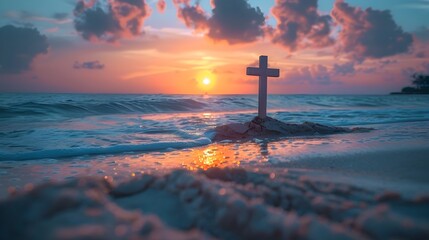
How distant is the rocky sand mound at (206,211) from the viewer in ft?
4.35

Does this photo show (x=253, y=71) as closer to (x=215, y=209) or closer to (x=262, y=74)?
(x=262, y=74)

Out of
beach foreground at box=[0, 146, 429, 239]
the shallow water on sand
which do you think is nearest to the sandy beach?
beach foreground at box=[0, 146, 429, 239]

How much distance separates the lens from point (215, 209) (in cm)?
174

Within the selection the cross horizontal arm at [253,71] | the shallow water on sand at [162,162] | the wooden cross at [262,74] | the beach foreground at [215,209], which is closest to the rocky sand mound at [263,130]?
the wooden cross at [262,74]

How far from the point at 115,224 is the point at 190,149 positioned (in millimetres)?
5281

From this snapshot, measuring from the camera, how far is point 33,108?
54.9ft

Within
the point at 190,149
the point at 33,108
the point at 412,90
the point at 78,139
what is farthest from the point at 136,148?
the point at 412,90

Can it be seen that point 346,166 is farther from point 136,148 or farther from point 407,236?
point 136,148

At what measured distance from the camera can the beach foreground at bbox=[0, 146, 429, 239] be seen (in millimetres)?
1333

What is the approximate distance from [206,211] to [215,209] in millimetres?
56

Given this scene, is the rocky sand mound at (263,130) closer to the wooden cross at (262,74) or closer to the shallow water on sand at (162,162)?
the wooden cross at (262,74)

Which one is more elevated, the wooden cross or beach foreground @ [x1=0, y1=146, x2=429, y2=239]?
the wooden cross

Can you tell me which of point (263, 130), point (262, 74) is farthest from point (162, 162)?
point (262, 74)

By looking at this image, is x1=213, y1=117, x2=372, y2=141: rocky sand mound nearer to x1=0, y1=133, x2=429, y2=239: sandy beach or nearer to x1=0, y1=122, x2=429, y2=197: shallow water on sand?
x1=0, y1=122, x2=429, y2=197: shallow water on sand
